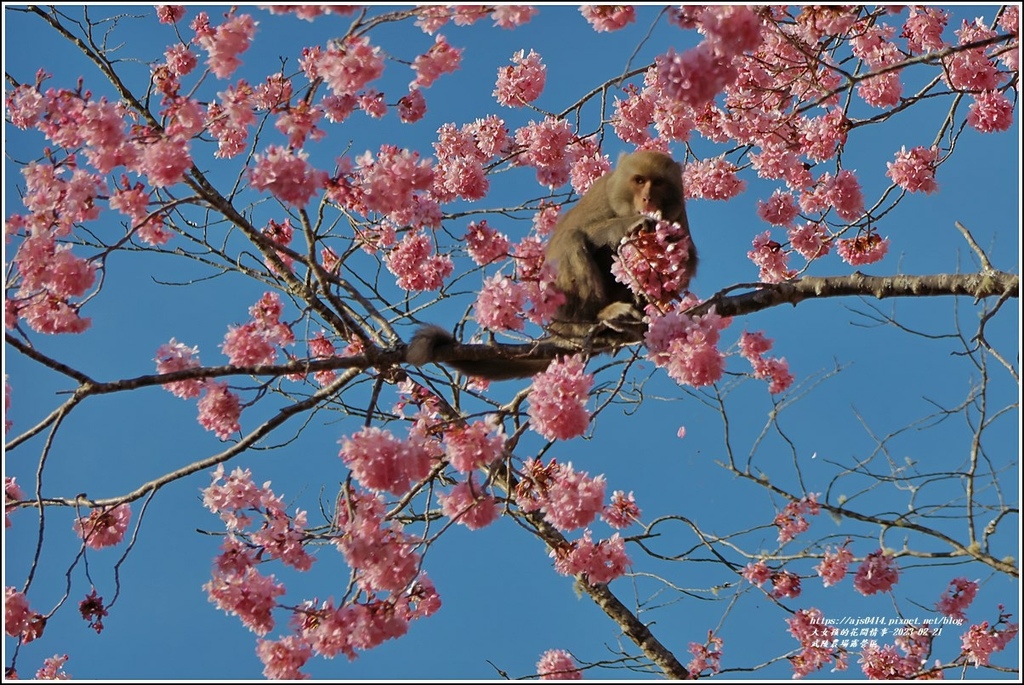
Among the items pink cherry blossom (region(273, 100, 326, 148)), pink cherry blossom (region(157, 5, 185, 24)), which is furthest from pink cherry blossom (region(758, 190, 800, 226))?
pink cherry blossom (region(157, 5, 185, 24))

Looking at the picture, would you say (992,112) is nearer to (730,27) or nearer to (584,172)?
(584,172)

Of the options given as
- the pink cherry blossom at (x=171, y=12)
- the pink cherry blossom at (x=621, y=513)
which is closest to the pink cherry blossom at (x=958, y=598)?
the pink cherry blossom at (x=621, y=513)

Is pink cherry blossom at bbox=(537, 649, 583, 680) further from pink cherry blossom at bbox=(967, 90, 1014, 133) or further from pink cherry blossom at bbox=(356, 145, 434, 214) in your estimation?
pink cherry blossom at bbox=(967, 90, 1014, 133)

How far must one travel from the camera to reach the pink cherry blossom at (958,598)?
5.80 metres

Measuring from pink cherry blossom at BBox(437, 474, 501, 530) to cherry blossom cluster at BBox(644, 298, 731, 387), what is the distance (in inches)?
39.2

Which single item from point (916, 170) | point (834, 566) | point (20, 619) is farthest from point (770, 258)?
point (20, 619)

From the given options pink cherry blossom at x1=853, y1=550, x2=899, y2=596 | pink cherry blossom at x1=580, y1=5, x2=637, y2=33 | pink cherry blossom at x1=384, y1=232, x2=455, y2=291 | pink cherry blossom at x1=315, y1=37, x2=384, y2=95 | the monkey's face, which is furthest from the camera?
the monkey's face

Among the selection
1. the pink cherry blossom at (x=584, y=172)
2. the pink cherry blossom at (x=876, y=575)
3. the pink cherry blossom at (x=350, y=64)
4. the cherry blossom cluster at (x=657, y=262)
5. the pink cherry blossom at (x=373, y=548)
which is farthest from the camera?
the pink cherry blossom at (x=584, y=172)

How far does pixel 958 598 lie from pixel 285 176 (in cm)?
517

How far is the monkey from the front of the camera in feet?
13.9

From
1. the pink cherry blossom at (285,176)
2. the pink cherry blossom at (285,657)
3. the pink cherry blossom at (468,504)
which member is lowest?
the pink cherry blossom at (285,657)

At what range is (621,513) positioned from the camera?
5449 millimetres

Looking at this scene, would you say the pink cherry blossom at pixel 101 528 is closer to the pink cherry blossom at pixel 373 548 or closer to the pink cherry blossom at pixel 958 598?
the pink cherry blossom at pixel 373 548

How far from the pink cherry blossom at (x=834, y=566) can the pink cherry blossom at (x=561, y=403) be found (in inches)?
115
